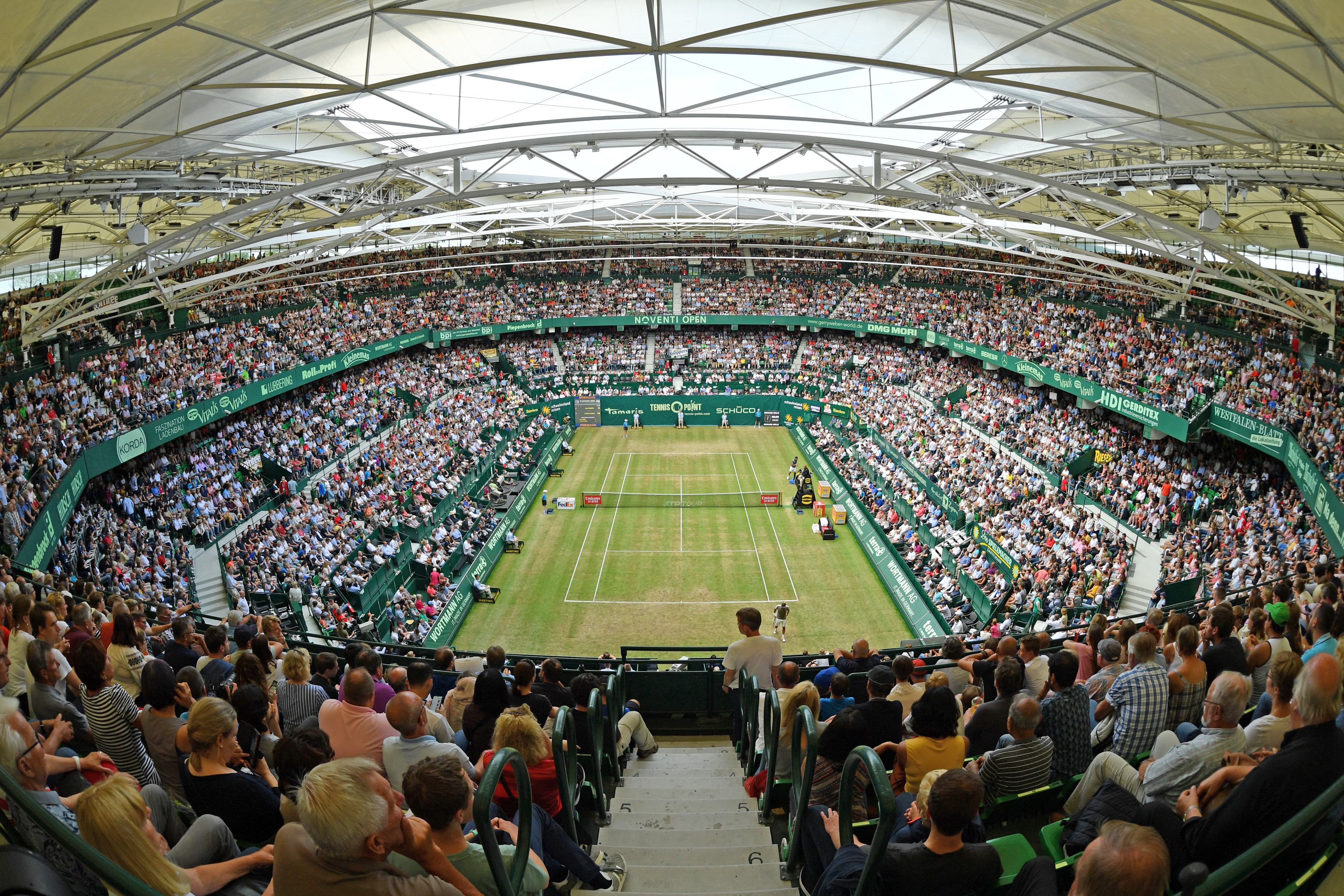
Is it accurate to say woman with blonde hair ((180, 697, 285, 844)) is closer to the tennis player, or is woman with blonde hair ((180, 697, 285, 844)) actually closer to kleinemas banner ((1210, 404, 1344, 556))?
the tennis player

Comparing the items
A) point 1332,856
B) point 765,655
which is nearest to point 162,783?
point 765,655

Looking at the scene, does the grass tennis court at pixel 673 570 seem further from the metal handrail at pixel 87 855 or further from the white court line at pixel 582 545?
the metal handrail at pixel 87 855

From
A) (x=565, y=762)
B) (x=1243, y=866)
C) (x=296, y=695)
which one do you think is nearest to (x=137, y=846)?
(x=565, y=762)

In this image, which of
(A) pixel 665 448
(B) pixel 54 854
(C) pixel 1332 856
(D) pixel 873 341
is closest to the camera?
(B) pixel 54 854

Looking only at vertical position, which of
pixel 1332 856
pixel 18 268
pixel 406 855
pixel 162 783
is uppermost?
pixel 18 268

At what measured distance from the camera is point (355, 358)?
38.9 metres

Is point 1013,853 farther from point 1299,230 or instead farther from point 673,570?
point 1299,230

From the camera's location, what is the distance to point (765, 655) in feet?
26.7

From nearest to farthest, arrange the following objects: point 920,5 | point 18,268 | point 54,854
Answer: point 54,854 < point 920,5 < point 18,268

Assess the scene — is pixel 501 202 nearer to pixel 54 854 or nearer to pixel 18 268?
pixel 18 268

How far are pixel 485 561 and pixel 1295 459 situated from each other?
2224 cm

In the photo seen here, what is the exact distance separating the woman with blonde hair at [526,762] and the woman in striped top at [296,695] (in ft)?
7.05

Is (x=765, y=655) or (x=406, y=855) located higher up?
(x=406, y=855)

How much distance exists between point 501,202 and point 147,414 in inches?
494
